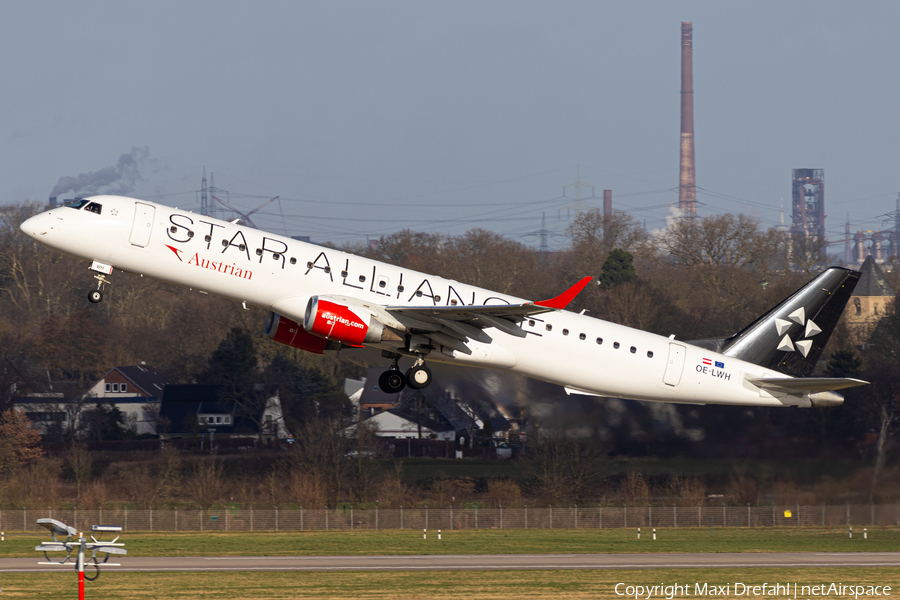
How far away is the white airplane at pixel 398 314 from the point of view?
106 feet

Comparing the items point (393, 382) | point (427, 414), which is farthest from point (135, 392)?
point (393, 382)

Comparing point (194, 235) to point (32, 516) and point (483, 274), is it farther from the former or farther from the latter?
point (483, 274)

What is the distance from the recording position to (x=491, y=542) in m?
51.9

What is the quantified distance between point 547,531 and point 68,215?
111 ft

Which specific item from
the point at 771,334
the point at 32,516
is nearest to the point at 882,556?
the point at 771,334

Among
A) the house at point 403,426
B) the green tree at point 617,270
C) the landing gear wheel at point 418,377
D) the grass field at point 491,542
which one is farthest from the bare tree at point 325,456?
the green tree at point 617,270

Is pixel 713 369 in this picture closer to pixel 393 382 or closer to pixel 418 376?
pixel 418 376

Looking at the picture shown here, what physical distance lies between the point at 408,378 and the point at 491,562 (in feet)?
39.5

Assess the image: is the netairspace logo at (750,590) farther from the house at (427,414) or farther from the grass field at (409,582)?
the house at (427,414)

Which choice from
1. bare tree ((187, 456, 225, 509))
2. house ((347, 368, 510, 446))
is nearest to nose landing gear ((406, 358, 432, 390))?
house ((347, 368, 510, 446))

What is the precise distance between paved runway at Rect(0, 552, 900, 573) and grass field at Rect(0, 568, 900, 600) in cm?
190

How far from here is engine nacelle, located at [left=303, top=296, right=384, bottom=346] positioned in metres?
31.7

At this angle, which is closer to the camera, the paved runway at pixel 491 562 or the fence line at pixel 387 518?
the paved runway at pixel 491 562

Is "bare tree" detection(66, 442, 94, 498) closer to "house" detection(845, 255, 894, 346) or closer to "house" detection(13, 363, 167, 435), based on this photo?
"house" detection(13, 363, 167, 435)
